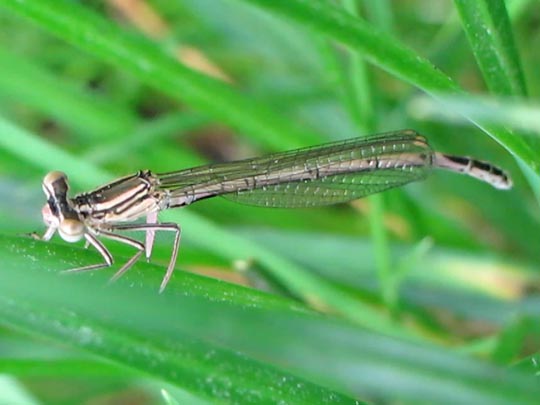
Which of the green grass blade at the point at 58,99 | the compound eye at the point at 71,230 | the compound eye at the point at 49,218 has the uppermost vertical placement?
the green grass blade at the point at 58,99

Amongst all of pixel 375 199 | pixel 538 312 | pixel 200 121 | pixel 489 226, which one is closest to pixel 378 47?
pixel 375 199

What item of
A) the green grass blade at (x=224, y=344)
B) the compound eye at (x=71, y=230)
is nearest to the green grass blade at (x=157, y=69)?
the compound eye at (x=71, y=230)

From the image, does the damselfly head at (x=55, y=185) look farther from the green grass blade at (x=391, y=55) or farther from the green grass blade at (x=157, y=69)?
the green grass blade at (x=391, y=55)

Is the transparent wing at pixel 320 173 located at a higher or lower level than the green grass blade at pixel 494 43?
higher

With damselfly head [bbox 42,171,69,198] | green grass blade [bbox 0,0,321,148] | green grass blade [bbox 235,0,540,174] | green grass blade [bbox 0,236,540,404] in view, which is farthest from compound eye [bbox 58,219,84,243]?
green grass blade [bbox 235,0,540,174]

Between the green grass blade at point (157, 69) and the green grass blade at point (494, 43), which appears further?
the green grass blade at point (157, 69)

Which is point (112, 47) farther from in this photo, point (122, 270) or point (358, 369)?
point (358, 369)

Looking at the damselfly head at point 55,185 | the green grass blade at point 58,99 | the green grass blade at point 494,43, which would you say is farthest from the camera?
the green grass blade at point 58,99
